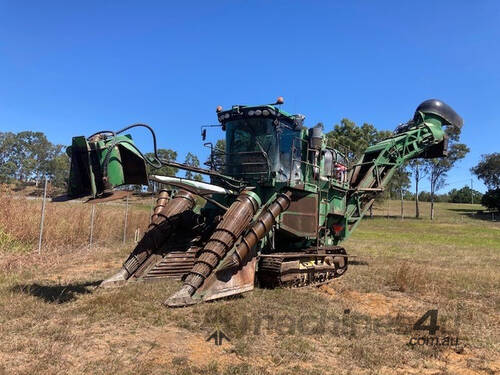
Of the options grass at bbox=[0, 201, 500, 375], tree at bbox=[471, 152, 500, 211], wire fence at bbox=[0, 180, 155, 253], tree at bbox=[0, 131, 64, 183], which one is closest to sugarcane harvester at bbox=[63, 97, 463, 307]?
grass at bbox=[0, 201, 500, 375]

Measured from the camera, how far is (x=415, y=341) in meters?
5.37

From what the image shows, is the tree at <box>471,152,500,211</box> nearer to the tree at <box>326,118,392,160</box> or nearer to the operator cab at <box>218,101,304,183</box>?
the tree at <box>326,118,392,160</box>

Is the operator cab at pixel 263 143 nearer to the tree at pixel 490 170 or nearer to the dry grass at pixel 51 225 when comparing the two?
the dry grass at pixel 51 225

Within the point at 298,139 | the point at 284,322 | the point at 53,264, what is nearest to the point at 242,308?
the point at 284,322

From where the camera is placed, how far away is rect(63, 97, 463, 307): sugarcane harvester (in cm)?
625

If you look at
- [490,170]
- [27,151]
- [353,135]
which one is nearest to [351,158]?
[353,135]

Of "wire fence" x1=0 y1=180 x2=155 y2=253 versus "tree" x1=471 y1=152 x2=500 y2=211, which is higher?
"tree" x1=471 y1=152 x2=500 y2=211

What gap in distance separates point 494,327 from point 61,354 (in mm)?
6057

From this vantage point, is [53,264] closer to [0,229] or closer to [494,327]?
[0,229]

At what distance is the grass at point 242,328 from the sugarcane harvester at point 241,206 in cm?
45

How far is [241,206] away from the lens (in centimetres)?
731

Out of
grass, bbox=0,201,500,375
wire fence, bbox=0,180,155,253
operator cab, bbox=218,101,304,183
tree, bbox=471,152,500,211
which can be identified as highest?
tree, bbox=471,152,500,211

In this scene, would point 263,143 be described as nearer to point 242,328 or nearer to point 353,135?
point 242,328

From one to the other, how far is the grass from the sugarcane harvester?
1.47ft
